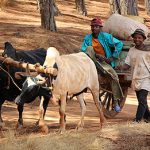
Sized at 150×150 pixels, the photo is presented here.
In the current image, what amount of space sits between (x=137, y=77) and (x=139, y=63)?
250 mm

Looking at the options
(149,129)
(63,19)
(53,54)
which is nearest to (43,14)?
(63,19)

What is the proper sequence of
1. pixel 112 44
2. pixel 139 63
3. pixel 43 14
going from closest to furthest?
pixel 139 63 < pixel 112 44 < pixel 43 14

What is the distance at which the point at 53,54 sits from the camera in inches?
338

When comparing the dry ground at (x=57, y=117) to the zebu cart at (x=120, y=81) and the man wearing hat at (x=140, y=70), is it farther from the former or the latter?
the man wearing hat at (x=140, y=70)

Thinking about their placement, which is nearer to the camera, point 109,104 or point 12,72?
point 12,72

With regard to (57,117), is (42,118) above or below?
above

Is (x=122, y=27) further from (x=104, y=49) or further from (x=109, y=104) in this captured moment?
(x=109, y=104)

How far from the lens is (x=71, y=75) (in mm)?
8945

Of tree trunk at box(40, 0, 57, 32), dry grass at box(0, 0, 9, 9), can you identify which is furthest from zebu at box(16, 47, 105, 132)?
dry grass at box(0, 0, 9, 9)

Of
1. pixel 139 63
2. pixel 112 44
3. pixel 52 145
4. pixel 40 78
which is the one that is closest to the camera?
pixel 52 145

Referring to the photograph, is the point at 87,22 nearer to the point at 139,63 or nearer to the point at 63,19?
the point at 63,19

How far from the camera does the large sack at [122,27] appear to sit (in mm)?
11000

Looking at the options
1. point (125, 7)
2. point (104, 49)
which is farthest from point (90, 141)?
point (125, 7)

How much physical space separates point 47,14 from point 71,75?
32.0 ft
